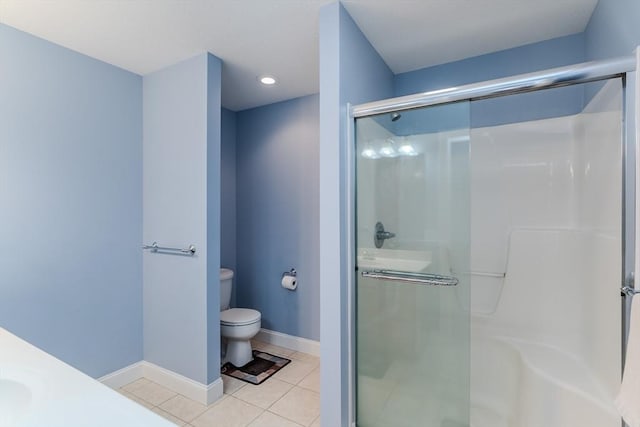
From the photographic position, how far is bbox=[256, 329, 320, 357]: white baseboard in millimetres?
2727

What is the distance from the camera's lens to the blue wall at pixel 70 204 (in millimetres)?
1752

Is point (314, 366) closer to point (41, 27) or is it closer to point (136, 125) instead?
point (136, 125)

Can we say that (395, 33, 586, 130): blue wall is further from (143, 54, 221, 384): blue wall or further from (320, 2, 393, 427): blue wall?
(143, 54, 221, 384): blue wall

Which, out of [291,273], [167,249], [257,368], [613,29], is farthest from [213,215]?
[613,29]

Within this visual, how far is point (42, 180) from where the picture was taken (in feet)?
6.08

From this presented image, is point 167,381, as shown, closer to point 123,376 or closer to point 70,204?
point 123,376

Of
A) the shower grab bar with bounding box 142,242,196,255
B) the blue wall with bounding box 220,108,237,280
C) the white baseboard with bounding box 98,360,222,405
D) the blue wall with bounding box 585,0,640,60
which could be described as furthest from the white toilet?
the blue wall with bounding box 585,0,640,60

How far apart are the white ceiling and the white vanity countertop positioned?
1.64 metres

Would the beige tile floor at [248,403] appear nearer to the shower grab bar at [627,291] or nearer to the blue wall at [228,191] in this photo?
the blue wall at [228,191]

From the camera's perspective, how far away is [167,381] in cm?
218

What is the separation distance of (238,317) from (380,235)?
4.59 ft

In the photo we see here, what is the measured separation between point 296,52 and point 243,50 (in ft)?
1.14

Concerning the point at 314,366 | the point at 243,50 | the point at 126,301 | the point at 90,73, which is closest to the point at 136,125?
the point at 90,73

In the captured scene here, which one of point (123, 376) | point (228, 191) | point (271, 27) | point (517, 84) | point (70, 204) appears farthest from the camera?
point (228, 191)
